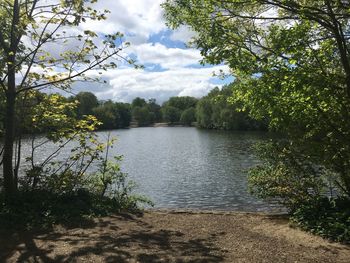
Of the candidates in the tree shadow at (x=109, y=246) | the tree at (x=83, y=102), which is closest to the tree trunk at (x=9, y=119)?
the tree at (x=83, y=102)

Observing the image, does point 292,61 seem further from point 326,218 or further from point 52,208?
point 52,208

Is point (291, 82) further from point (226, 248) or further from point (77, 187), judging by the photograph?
point (77, 187)

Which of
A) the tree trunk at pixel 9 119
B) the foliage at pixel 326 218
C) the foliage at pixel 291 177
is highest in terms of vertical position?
the tree trunk at pixel 9 119

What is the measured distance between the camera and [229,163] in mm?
31312

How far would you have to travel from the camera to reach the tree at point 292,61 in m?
7.63

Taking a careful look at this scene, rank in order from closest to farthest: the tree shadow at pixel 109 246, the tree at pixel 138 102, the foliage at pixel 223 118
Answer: the tree shadow at pixel 109 246 < the foliage at pixel 223 118 < the tree at pixel 138 102

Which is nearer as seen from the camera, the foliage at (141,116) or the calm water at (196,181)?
the calm water at (196,181)

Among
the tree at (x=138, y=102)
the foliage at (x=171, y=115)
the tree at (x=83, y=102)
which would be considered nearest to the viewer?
the tree at (x=83, y=102)

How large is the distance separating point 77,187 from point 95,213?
2114 millimetres

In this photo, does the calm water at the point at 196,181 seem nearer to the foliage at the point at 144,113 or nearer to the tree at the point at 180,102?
the foliage at the point at 144,113

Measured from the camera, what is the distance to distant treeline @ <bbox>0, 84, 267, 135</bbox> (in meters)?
10.9

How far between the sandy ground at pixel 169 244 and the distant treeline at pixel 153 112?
3.16m

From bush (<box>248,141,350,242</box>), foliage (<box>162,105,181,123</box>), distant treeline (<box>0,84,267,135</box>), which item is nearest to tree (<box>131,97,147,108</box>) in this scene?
distant treeline (<box>0,84,267,135</box>)

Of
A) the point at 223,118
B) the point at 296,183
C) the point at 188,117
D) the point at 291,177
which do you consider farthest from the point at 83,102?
the point at 188,117
